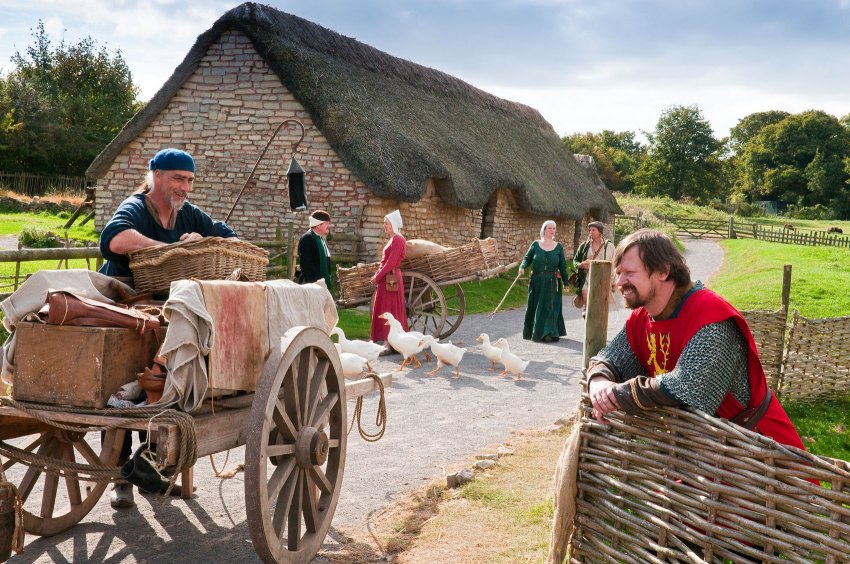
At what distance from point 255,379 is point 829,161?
73891 millimetres

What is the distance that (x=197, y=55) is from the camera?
15.2m

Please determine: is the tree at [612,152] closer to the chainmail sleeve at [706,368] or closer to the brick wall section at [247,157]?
the brick wall section at [247,157]

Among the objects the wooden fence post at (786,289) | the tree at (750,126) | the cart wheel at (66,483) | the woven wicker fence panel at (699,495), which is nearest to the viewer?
the woven wicker fence panel at (699,495)

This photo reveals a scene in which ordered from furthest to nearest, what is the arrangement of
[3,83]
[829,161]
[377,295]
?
[829,161] → [3,83] → [377,295]

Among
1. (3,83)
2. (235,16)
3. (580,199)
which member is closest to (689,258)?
(580,199)

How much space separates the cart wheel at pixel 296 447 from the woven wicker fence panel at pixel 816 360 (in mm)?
5944

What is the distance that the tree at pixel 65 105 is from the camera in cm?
3422

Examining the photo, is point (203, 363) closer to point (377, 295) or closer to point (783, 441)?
point (783, 441)

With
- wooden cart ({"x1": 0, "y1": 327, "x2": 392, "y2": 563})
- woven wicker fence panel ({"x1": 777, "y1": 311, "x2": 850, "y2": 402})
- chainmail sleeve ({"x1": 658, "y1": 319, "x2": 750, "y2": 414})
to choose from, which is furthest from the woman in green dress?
chainmail sleeve ({"x1": 658, "y1": 319, "x2": 750, "y2": 414})

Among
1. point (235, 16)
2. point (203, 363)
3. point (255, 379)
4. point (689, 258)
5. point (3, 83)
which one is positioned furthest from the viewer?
point (3, 83)

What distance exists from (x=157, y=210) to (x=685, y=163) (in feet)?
239

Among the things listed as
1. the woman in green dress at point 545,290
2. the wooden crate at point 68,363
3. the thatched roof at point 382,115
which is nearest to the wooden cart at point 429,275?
the woman in green dress at point 545,290

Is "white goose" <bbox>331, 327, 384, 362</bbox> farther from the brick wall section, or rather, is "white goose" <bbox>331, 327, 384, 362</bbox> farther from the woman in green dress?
the brick wall section

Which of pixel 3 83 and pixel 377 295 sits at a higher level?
pixel 3 83
